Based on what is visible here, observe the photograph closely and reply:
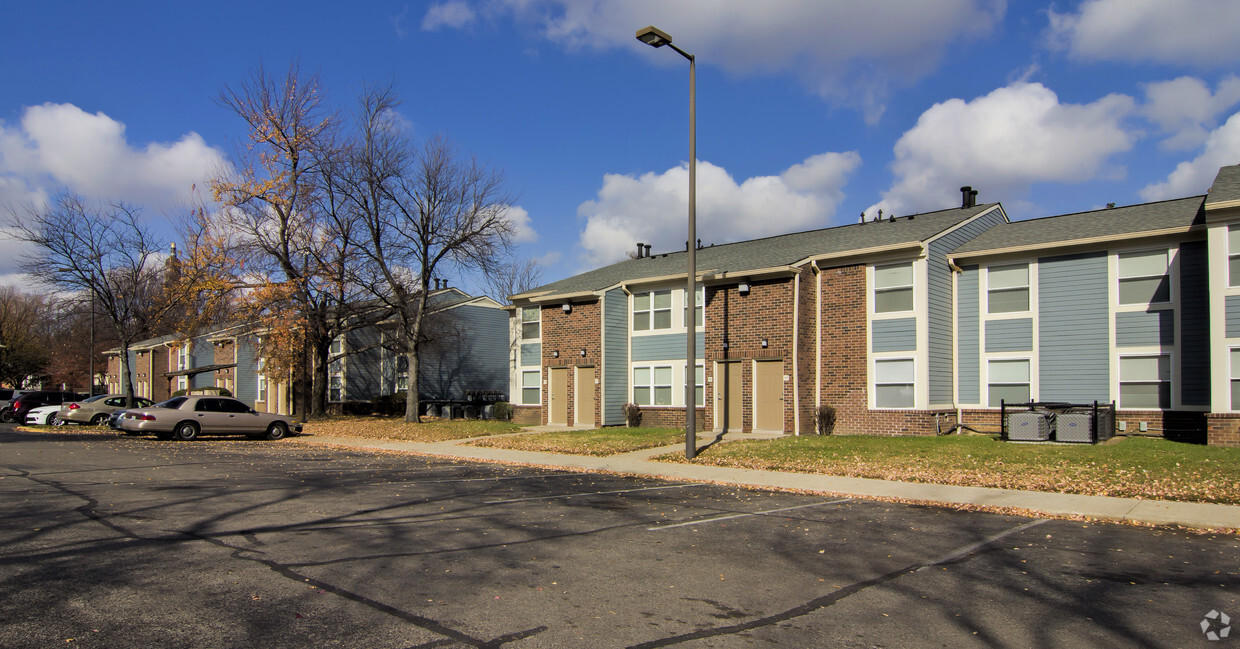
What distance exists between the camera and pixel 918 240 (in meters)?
21.2

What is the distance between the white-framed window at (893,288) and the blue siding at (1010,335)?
2.42 metres

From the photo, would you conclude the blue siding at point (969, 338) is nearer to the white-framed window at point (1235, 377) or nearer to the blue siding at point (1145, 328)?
the blue siding at point (1145, 328)

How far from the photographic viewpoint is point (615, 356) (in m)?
27.2

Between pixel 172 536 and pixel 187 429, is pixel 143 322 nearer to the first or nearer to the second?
pixel 187 429

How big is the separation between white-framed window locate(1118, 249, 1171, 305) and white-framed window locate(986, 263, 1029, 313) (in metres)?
2.26

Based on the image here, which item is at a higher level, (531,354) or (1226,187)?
(1226,187)

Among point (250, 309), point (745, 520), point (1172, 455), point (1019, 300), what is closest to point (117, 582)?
point (745, 520)

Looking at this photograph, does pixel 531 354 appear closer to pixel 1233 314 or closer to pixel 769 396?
pixel 769 396

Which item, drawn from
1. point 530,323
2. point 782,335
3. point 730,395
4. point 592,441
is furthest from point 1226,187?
point 530,323

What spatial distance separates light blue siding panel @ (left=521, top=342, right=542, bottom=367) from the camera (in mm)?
30688

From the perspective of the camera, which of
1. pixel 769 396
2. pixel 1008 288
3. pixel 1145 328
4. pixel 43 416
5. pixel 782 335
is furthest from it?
pixel 43 416

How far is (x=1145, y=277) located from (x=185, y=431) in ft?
89.7

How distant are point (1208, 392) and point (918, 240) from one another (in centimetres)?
752

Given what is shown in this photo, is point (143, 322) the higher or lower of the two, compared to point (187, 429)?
higher
